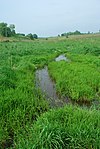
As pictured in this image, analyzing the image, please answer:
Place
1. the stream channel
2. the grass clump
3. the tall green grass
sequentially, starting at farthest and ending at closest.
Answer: the tall green grass, the stream channel, the grass clump

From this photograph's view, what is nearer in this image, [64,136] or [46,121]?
[64,136]

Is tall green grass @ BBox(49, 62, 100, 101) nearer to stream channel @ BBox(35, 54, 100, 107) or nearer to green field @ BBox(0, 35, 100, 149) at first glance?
green field @ BBox(0, 35, 100, 149)

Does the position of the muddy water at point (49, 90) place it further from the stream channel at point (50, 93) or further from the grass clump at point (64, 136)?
the grass clump at point (64, 136)

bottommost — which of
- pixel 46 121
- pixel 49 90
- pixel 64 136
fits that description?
pixel 49 90

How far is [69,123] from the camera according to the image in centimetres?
529

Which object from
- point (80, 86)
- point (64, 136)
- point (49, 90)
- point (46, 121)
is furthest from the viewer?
point (49, 90)

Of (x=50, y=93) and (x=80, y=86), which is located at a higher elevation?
(x=80, y=86)

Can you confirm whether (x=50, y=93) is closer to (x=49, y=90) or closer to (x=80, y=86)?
(x=49, y=90)

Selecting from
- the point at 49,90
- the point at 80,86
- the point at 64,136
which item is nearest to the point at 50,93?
the point at 49,90

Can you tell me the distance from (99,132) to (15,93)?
384 centimetres

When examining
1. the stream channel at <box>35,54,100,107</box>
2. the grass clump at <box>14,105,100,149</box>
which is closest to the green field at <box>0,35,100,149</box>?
the grass clump at <box>14,105,100,149</box>

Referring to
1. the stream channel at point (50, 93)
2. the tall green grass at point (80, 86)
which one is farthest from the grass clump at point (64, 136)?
the tall green grass at point (80, 86)

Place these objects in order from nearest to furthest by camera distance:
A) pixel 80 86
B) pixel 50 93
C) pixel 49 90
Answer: pixel 80 86, pixel 50 93, pixel 49 90

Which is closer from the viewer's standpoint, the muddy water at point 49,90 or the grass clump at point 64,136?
the grass clump at point 64,136
